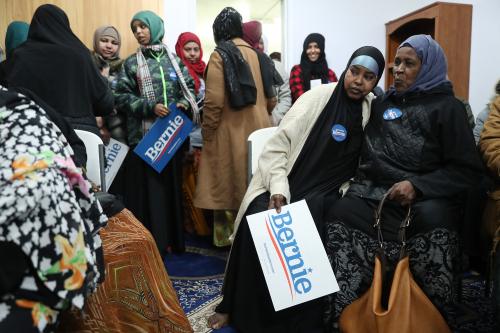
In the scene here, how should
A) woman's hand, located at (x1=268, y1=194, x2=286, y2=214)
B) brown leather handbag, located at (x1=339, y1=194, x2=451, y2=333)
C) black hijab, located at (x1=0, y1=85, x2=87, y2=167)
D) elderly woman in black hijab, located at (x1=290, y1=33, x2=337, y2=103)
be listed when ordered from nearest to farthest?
1. black hijab, located at (x1=0, y1=85, x2=87, y2=167)
2. brown leather handbag, located at (x1=339, y1=194, x2=451, y2=333)
3. woman's hand, located at (x1=268, y1=194, x2=286, y2=214)
4. elderly woman in black hijab, located at (x1=290, y1=33, x2=337, y2=103)

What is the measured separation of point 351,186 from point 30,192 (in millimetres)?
1322

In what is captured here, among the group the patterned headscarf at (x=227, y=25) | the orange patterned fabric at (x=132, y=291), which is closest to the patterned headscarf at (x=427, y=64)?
the patterned headscarf at (x=227, y=25)

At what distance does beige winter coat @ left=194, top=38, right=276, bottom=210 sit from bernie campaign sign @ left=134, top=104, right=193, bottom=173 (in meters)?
0.14

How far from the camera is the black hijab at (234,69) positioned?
2408mm

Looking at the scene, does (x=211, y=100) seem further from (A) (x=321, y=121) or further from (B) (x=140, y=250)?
(B) (x=140, y=250)

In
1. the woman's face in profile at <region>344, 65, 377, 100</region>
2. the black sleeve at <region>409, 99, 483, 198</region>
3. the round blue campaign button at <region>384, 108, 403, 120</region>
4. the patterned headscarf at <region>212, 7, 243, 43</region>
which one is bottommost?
the black sleeve at <region>409, 99, 483, 198</region>

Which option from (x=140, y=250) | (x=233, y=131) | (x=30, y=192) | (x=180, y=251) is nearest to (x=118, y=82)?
(x=233, y=131)

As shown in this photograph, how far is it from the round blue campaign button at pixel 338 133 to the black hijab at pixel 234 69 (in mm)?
720

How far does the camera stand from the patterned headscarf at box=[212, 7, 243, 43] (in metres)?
2.51

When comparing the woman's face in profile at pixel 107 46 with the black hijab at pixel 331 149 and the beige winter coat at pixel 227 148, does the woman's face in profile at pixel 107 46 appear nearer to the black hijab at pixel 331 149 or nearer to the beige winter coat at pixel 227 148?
the beige winter coat at pixel 227 148

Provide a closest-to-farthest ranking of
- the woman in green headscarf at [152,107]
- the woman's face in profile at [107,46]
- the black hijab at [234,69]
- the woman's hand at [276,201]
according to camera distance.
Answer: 1. the woman's hand at [276,201]
2. the black hijab at [234,69]
3. the woman in green headscarf at [152,107]
4. the woman's face in profile at [107,46]

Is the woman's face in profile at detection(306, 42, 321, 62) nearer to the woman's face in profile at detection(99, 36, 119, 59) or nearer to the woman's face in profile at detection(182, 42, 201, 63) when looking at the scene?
the woman's face in profile at detection(182, 42, 201, 63)

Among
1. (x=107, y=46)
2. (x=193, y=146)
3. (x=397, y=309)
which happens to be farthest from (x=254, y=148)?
(x=107, y=46)

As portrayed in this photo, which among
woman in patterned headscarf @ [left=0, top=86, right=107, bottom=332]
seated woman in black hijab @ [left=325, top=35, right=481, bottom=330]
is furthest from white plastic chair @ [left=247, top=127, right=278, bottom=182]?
woman in patterned headscarf @ [left=0, top=86, right=107, bottom=332]
